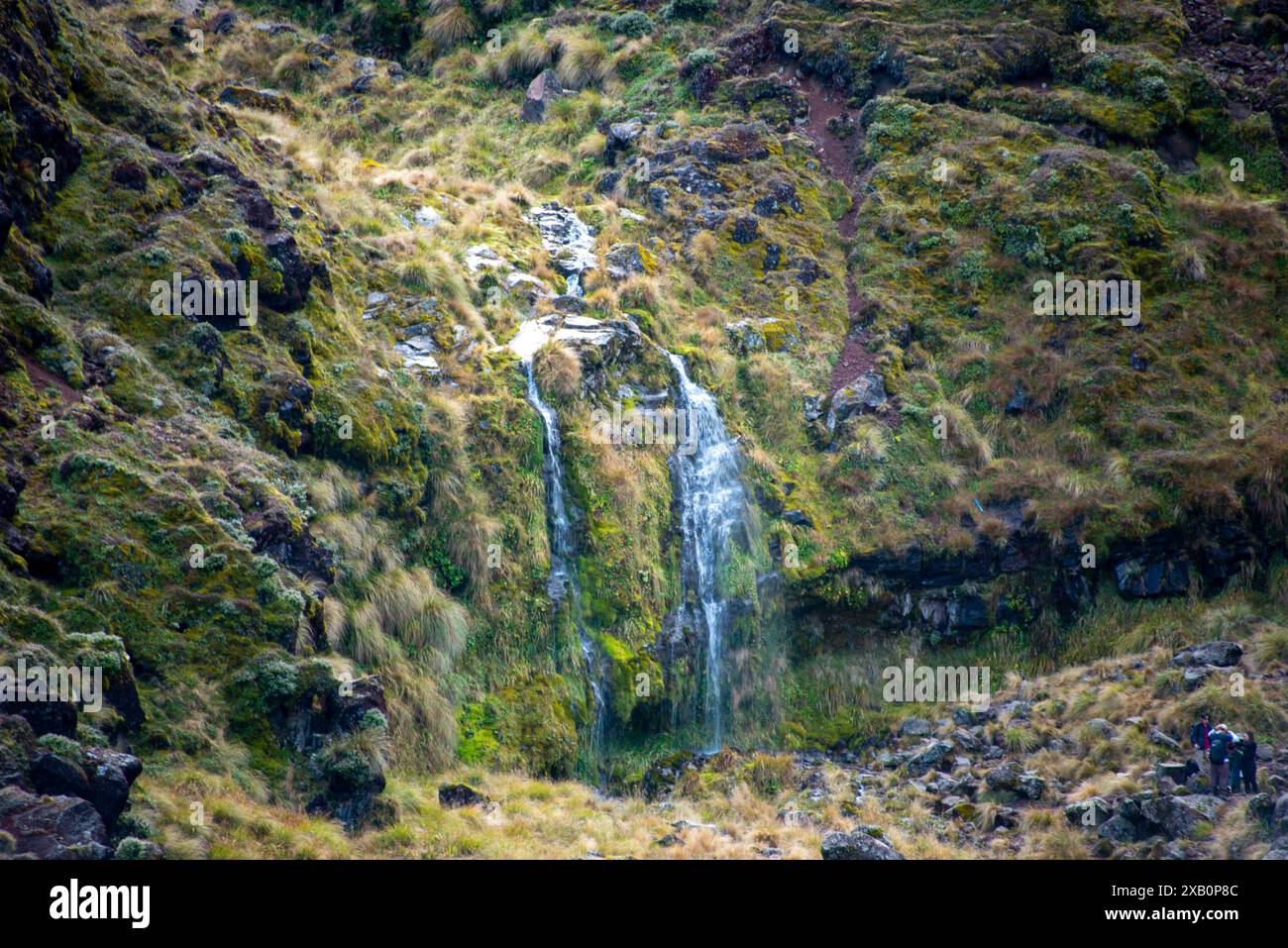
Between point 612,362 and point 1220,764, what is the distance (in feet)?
48.9

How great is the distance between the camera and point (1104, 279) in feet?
95.4

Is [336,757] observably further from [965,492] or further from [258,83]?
[258,83]

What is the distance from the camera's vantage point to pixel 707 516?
24.1 metres

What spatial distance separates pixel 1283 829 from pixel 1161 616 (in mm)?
8977

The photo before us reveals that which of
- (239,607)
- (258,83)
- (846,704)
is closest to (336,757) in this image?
(239,607)

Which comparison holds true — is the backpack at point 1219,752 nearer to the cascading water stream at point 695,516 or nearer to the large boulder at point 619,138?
the cascading water stream at point 695,516

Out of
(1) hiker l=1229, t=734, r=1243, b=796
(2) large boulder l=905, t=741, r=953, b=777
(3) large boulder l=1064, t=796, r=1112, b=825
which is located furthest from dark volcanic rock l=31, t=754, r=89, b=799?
(1) hiker l=1229, t=734, r=1243, b=796

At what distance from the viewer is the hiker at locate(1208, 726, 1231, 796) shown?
17250 millimetres

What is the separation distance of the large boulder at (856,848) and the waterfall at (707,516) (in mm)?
7027

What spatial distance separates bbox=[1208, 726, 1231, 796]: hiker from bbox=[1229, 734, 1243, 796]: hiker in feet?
0.25

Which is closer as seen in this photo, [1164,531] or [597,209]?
[1164,531]

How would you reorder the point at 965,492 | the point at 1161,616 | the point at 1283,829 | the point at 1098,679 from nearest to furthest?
1. the point at 1283,829
2. the point at 1098,679
3. the point at 1161,616
4. the point at 965,492

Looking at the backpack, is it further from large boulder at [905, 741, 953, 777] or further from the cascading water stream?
the cascading water stream

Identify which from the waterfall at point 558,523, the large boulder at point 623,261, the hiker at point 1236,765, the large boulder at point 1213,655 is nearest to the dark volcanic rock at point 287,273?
the waterfall at point 558,523
